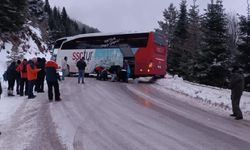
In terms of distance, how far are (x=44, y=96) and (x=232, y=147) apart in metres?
11.3

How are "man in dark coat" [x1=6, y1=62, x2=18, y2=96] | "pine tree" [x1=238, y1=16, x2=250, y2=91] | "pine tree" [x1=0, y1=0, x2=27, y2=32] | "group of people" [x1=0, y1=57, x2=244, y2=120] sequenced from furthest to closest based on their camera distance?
"pine tree" [x1=0, y1=0, x2=27, y2=32] → "pine tree" [x1=238, y1=16, x2=250, y2=91] → "man in dark coat" [x1=6, y1=62, x2=18, y2=96] → "group of people" [x1=0, y1=57, x2=244, y2=120]

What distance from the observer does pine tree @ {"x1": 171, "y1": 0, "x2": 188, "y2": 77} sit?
49250mm

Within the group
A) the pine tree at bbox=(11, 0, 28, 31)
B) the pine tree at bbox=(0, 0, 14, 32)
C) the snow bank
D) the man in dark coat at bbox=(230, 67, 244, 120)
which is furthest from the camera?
the pine tree at bbox=(11, 0, 28, 31)

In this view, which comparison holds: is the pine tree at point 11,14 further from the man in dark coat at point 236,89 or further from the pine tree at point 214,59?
the man in dark coat at point 236,89

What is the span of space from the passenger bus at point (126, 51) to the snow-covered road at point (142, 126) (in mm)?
12670

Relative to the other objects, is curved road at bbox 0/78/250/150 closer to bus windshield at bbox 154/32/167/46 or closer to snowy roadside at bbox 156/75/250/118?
snowy roadside at bbox 156/75/250/118

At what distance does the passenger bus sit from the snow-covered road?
41.6ft

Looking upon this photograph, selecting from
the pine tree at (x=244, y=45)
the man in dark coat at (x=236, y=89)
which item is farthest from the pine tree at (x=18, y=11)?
the man in dark coat at (x=236, y=89)

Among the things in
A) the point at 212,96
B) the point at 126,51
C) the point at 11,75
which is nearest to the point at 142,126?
the point at 11,75

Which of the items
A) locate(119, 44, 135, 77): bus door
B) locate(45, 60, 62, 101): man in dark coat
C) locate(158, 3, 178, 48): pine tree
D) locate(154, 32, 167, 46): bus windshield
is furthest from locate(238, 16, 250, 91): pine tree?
locate(158, 3, 178, 48): pine tree

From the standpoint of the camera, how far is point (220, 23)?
39250 millimetres

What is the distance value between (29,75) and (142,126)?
340 inches

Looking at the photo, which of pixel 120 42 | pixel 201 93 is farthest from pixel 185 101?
pixel 120 42

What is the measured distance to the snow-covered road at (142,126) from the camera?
908 cm
